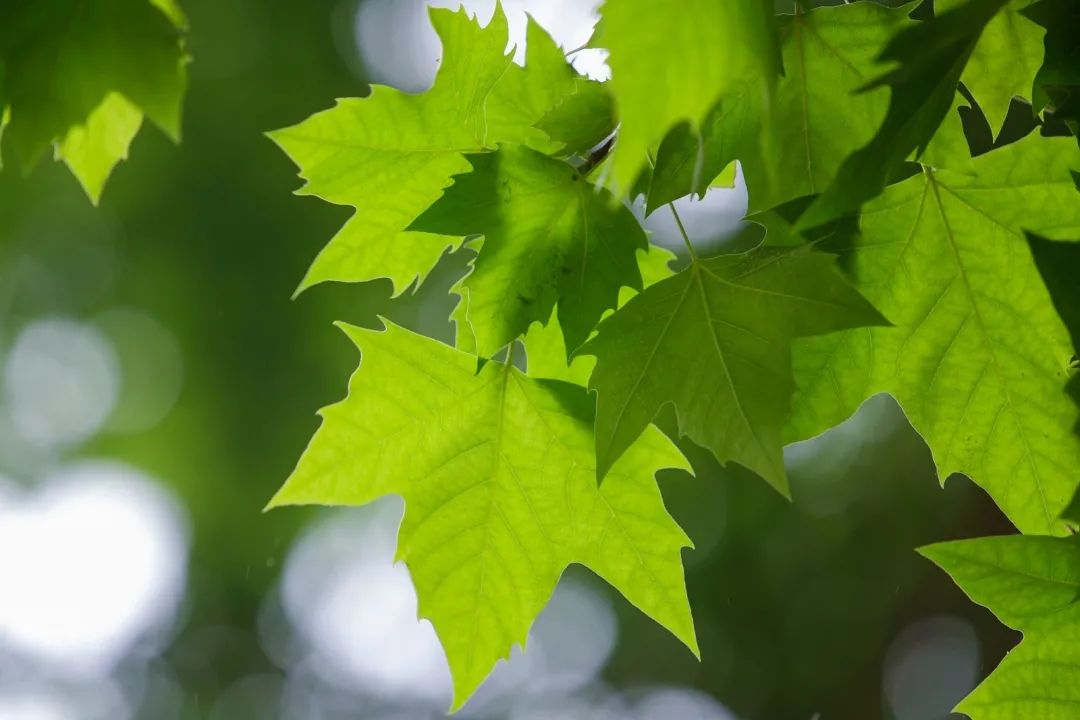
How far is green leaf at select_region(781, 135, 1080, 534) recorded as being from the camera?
63 centimetres

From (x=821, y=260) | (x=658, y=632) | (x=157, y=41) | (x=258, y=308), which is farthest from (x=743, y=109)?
(x=658, y=632)

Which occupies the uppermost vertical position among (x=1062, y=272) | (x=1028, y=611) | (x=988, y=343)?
(x=1062, y=272)

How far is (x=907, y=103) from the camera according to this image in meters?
0.49

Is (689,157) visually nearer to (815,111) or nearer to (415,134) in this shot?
(815,111)

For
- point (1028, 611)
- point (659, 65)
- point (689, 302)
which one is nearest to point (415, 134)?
point (689, 302)

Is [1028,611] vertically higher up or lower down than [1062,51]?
lower down

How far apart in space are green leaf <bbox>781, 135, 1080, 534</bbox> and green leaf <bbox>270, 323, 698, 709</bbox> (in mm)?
145

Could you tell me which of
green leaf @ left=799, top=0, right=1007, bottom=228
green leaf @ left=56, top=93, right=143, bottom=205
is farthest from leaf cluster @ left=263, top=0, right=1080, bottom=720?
green leaf @ left=56, top=93, right=143, bottom=205

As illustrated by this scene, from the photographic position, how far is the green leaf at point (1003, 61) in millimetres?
635

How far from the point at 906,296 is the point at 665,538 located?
23cm

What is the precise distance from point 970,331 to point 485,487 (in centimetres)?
35

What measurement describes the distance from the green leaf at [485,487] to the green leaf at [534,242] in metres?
0.09

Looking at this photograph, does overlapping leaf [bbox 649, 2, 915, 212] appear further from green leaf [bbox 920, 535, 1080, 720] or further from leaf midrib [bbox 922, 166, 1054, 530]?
green leaf [bbox 920, 535, 1080, 720]

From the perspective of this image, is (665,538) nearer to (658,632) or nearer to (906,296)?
(906,296)
